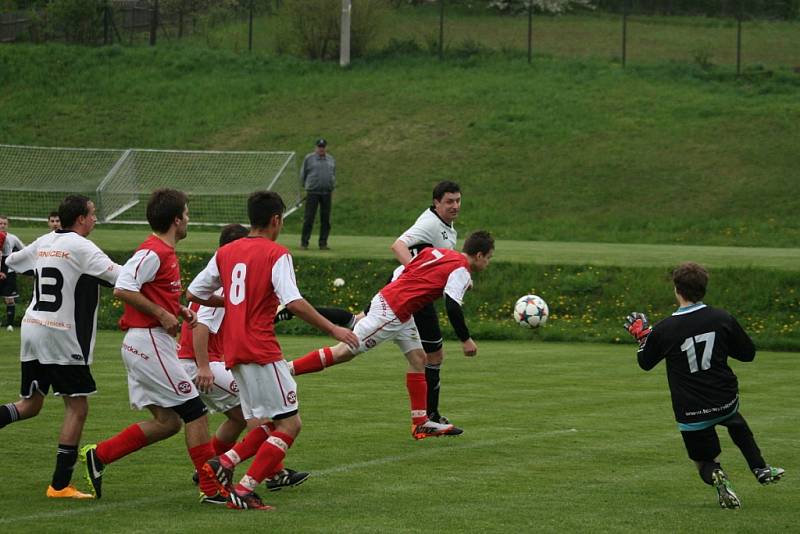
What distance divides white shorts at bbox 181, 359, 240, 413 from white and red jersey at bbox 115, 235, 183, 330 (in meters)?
0.71

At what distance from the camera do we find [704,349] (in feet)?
26.6

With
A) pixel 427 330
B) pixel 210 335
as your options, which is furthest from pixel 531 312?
pixel 210 335

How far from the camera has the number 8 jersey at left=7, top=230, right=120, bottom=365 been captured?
828cm

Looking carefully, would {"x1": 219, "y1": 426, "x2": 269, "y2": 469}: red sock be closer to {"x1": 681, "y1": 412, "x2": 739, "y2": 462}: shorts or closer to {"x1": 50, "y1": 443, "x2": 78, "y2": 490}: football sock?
{"x1": 50, "y1": 443, "x2": 78, "y2": 490}: football sock

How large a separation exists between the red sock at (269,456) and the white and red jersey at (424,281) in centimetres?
303

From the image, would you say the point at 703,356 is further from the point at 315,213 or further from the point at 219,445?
the point at 315,213

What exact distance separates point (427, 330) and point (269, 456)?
159 inches

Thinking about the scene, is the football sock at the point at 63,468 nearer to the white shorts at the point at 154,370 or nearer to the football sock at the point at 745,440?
the white shorts at the point at 154,370

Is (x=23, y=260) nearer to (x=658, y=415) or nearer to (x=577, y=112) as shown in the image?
(x=658, y=415)

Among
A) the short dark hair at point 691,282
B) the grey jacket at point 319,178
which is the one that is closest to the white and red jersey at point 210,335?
the short dark hair at point 691,282

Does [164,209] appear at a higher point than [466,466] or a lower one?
higher

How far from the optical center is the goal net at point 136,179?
3444 centimetres

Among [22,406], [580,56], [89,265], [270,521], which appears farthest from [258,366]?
[580,56]

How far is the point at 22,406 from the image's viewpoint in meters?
8.80
